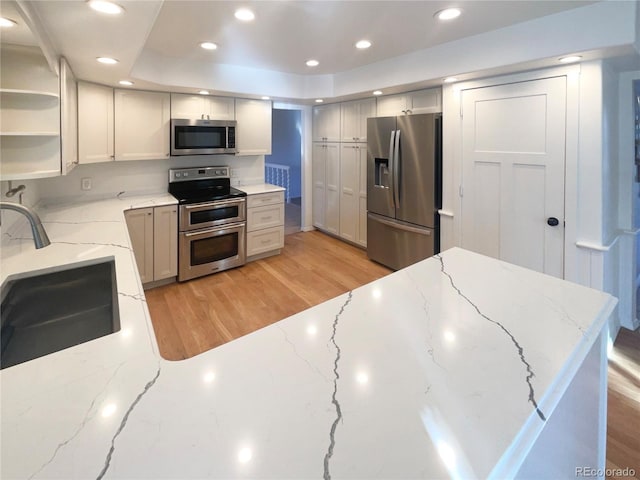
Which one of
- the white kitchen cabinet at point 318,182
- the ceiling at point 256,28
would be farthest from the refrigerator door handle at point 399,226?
the ceiling at point 256,28

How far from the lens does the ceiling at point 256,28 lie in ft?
5.49

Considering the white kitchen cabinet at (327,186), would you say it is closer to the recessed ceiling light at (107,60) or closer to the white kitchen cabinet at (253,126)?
the white kitchen cabinet at (253,126)

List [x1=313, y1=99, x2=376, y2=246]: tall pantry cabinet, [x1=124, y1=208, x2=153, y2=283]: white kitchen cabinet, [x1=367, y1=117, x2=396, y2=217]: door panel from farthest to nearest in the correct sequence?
[x1=313, y1=99, x2=376, y2=246]: tall pantry cabinet → [x1=367, y1=117, x2=396, y2=217]: door panel → [x1=124, y1=208, x2=153, y2=283]: white kitchen cabinet

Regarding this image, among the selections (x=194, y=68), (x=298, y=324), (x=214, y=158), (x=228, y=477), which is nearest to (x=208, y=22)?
(x=194, y=68)

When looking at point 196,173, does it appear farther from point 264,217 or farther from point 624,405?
point 624,405

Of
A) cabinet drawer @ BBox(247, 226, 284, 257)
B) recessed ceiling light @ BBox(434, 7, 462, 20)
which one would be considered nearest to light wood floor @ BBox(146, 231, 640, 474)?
cabinet drawer @ BBox(247, 226, 284, 257)

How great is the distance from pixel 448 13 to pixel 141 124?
9.97 ft

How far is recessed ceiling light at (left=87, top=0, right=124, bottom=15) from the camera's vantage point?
1.46 metres

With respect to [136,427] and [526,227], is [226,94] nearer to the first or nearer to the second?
[526,227]

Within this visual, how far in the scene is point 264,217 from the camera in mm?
4426

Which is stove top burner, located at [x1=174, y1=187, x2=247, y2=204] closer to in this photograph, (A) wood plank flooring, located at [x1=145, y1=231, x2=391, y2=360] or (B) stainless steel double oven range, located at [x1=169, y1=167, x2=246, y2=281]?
(B) stainless steel double oven range, located at [x1=169, y1=167, x2=246, y2=281]

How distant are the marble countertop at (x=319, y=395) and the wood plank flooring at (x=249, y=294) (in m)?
1.68

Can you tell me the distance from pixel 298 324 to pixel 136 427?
53 cm

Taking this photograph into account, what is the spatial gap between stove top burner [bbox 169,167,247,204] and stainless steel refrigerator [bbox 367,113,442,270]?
1634 millimetres
